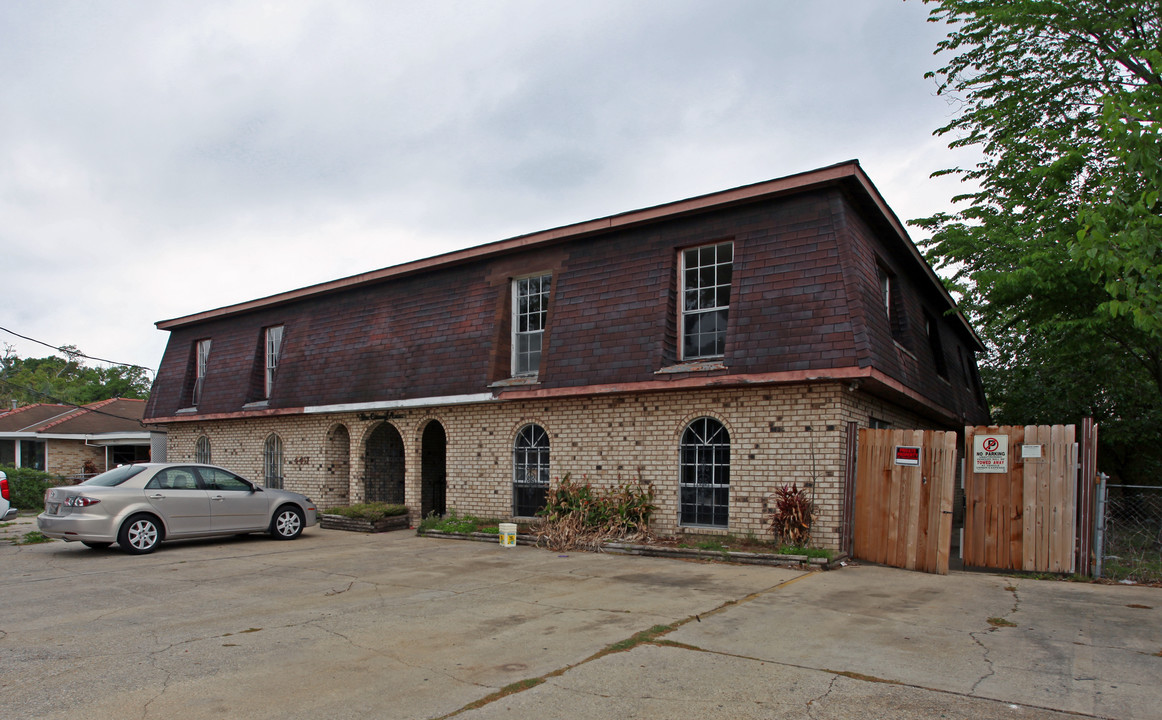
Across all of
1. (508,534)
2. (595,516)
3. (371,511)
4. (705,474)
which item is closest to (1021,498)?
(705,474)

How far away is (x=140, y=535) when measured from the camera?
11.7m

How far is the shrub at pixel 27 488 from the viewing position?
70.1 ft

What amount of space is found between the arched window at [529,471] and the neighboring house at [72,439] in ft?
72.7

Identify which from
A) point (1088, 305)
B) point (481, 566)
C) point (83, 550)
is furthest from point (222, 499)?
point (1088, 305)

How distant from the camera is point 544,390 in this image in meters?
13.6

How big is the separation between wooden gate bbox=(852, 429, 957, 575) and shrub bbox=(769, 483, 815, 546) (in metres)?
0.78

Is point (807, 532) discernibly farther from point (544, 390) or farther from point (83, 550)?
point (83, 550)

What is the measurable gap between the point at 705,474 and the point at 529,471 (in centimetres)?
385

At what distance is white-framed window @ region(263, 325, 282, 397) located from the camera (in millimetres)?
20234

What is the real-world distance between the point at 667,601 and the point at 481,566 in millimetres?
3606

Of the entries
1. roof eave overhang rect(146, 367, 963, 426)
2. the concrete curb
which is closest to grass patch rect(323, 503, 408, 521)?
roof eave overhang rect(146, 367, 963, 426)

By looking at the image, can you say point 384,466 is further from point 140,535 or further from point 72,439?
point 72,439

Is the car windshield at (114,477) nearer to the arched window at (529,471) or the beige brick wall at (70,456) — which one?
the arched window at (529,471)

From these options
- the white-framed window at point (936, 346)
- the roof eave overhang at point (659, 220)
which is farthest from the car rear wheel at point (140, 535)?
the white-framed window at point (936, 346)
